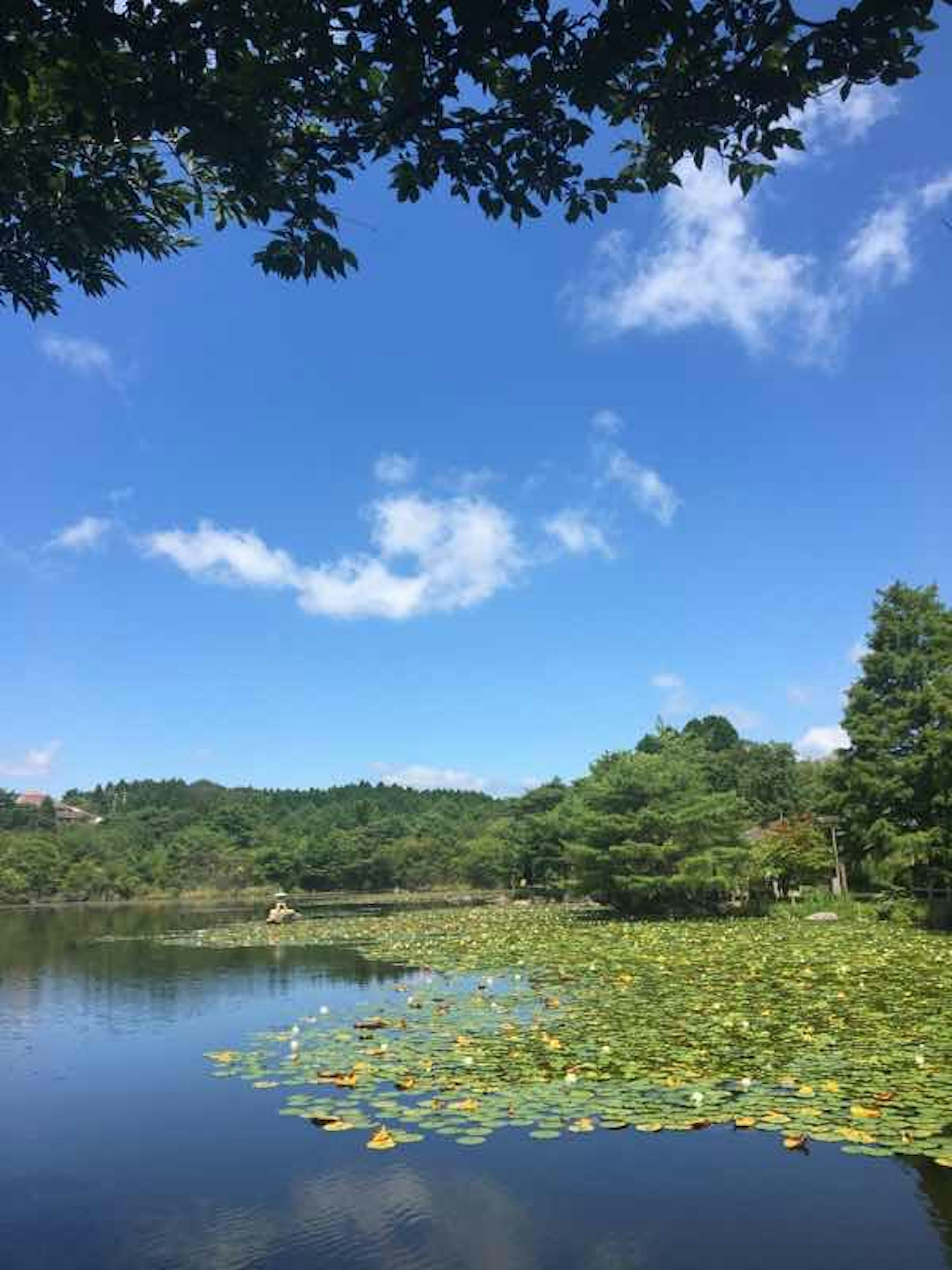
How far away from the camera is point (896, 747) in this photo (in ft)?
88.5

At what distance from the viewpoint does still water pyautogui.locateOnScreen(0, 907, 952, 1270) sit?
15.7 feet

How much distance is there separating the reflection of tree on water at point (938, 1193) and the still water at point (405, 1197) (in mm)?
12

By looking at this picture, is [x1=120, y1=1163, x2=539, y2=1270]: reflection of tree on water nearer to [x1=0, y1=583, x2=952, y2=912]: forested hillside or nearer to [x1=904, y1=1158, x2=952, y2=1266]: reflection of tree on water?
[x1=904, y1=1158, x2=952, y2=1266]: reflection of tree on water

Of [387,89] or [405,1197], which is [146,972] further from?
[387,89]

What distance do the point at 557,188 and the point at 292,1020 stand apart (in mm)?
10277

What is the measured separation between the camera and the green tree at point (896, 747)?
973 inches

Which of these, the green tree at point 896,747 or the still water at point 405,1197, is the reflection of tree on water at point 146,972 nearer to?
the still water at point 405,1197

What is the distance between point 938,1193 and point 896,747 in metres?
23.9

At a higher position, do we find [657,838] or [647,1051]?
[657,838]

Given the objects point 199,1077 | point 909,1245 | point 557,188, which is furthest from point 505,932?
point 557,188

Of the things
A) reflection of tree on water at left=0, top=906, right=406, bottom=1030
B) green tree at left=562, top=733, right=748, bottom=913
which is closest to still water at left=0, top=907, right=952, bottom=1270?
reflection of tree on water at left=0, top=906, right=406, bottom=1030

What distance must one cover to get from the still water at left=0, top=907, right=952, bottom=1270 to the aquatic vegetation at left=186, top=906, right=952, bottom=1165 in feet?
0.68

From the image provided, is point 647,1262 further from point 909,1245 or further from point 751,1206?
point 909,1245

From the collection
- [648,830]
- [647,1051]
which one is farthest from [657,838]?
[647,1051]
